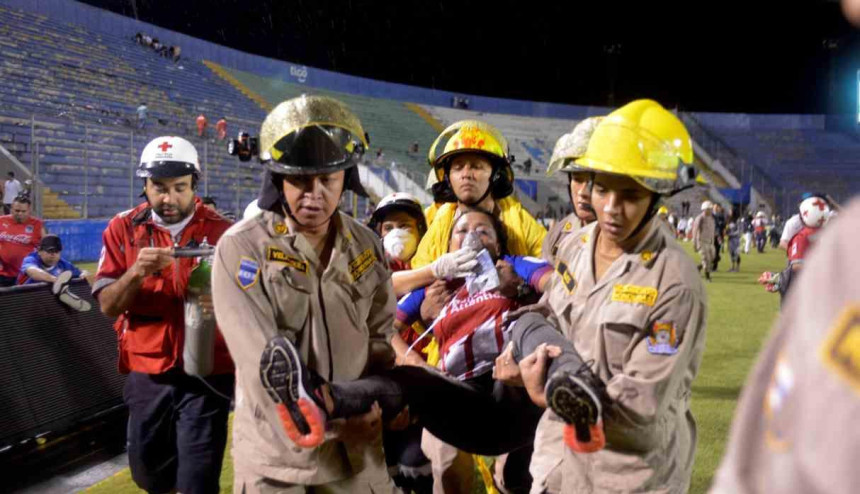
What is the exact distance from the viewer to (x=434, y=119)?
48.7 metres

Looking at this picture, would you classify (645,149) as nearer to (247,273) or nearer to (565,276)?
(565,276)

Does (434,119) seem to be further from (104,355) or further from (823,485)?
(823,485)

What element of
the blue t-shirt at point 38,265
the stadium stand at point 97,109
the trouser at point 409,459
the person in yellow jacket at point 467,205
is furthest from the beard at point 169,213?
the stadium stand at point 97,109

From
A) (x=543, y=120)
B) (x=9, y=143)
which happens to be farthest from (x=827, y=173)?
(x=9, y=143)

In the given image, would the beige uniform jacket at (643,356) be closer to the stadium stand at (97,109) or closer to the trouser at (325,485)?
the trouser at (325,485)

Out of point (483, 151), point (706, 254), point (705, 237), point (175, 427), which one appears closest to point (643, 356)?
point (483, 151)

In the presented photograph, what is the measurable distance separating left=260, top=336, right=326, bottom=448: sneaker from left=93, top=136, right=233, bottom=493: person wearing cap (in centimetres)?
183

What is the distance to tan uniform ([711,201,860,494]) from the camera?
631mm

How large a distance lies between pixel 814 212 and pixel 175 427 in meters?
6.14

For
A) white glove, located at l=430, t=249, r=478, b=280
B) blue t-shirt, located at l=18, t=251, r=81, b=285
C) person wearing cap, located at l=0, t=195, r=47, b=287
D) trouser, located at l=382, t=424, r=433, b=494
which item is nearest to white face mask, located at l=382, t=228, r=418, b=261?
trouser, located at l=382, t=424, r=433, b=494

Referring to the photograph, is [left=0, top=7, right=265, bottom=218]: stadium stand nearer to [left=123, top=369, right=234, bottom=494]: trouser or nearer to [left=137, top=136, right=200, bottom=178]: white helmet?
[left=137, top=136, right=200, bottom=178]: white helmet

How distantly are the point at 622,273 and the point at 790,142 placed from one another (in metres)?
56.4

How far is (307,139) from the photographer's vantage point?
91.4 inches

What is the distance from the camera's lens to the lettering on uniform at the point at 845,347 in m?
0.63
